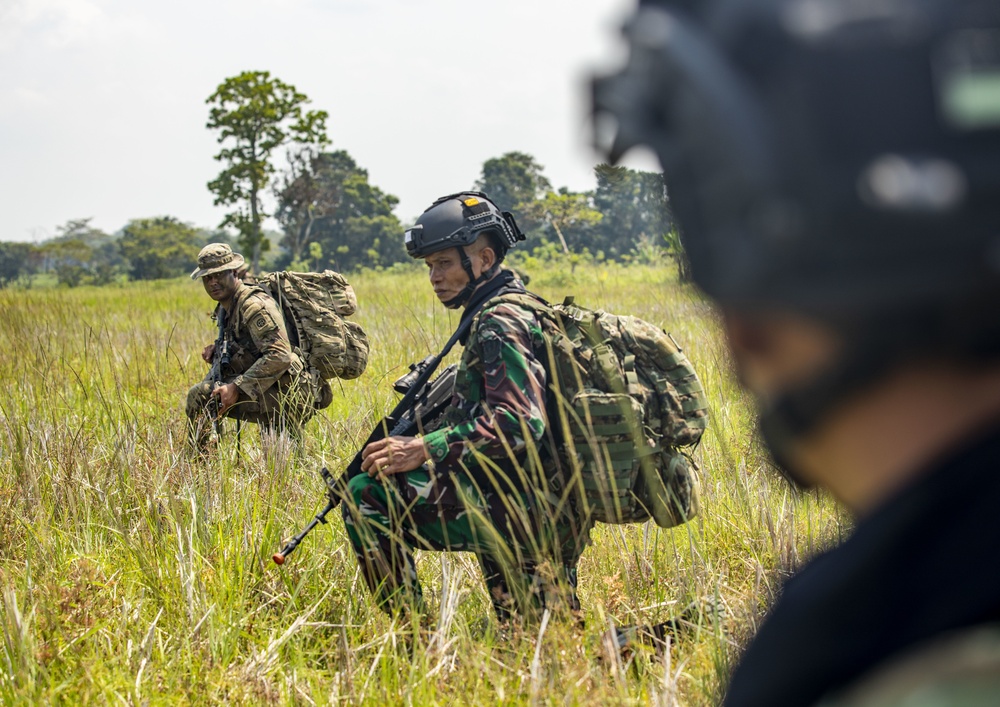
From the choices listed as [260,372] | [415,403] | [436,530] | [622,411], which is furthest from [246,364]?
[622,411]

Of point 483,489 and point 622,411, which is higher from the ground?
point 622,411

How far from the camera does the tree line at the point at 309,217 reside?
3306 centimetres

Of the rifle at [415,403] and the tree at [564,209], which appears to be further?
the tree at [564,209]

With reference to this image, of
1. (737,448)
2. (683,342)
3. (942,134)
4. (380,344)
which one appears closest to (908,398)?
(942,134)

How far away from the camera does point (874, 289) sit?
0.67 m

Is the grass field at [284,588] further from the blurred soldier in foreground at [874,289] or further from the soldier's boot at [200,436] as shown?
the blurred soldier in foreground at [874,289]

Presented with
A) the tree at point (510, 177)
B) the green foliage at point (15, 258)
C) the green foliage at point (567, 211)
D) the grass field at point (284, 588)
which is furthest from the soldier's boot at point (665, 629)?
the green foliage at point (15, 258)

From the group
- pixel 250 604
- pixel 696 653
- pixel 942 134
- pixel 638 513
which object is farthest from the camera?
pixel 250 604

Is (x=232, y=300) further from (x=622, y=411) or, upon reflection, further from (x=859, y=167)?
(x=859, y=167)

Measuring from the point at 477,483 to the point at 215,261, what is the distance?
3155mm

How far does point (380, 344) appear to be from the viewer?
8.34m

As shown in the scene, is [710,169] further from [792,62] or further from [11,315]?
[11,315]

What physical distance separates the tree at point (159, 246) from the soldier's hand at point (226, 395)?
155 feet

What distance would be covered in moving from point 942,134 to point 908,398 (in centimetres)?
19
